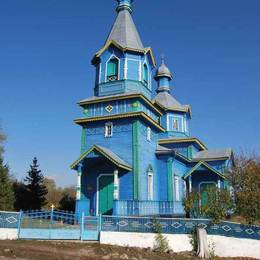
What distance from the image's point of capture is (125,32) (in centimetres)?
2030

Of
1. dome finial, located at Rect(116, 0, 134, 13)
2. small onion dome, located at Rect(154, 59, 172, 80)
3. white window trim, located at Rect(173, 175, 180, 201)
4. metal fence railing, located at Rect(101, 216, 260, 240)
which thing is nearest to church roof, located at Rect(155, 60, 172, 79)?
small onion dome, located at Rect(154, 59, 172, 80)

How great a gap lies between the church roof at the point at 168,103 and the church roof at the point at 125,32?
817 cm

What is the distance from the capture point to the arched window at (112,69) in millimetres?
19062

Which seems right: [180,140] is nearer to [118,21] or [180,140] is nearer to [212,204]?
[118,21]

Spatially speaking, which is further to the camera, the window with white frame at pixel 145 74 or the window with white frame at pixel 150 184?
the window with white frame at pixel 145 74

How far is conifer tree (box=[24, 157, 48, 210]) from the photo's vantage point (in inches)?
953

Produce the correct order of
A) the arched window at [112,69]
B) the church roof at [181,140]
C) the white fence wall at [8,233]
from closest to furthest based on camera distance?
the white fence wall at [8,233] < the arched window at [112,69] < the church roof at [181,140]

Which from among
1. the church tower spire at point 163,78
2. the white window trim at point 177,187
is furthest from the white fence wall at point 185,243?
the church tower spire at point 163,78

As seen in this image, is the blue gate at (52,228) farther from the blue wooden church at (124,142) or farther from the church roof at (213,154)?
the church roof at (213,154)

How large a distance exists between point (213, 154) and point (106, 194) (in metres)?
11.6

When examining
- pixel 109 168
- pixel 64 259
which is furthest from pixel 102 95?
pixel 64 259

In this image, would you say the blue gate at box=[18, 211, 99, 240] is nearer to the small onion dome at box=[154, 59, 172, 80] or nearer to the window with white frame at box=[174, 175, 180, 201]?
the window with white frame at box=[174, 175, 180, 201]

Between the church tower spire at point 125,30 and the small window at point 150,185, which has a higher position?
the church tower spire at point 125,30

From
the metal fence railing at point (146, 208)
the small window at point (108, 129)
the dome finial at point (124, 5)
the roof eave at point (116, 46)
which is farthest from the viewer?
the dome finial at point (124, 5)
